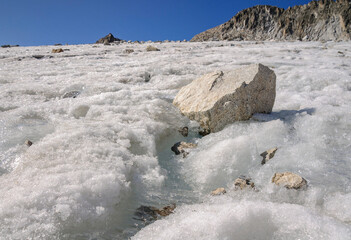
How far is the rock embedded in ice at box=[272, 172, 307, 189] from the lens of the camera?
2.53m

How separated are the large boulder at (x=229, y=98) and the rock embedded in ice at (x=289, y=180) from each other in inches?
59.0

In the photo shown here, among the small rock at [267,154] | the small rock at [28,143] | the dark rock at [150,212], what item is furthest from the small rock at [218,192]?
the small rock at [28,143]

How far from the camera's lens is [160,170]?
122 inches

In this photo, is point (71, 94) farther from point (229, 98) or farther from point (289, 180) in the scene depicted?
point (289, 180)

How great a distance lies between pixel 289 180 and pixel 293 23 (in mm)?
58998

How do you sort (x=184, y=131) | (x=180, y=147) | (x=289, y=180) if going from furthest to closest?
(x=184, y=131), (x=180, y=147), (x=289, y=180)

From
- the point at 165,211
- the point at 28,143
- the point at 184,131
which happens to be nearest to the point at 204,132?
the point at 184,131

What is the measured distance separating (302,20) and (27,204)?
5730 centimetres

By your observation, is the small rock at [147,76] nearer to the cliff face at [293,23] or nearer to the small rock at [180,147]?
the small rock at [180,147]

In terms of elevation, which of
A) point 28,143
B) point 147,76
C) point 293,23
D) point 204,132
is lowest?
point 204,132

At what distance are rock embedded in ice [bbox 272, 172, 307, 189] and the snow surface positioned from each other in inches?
2.3

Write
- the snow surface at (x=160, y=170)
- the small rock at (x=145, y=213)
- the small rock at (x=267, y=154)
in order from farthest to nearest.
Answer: the small rock at (x=267, y=154) → the small rock at (x=145, y=213) → the snow surface at (x=160, y=170)

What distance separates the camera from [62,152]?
299cm

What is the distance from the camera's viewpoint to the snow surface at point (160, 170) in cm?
204
